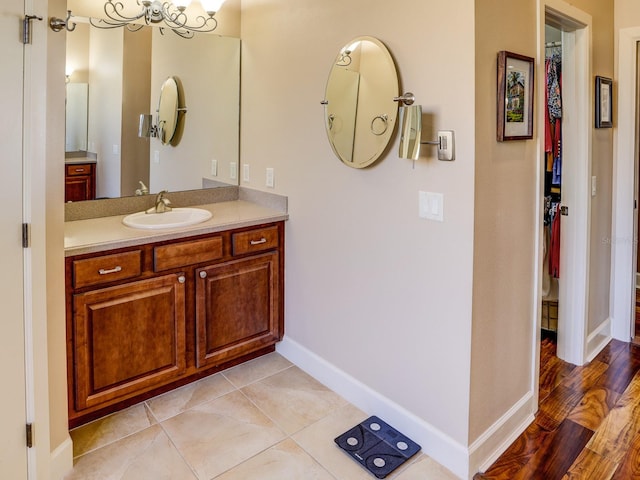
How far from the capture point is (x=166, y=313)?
2377 mm

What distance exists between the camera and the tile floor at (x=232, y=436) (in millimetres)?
1967

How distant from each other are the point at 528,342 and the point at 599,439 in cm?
53

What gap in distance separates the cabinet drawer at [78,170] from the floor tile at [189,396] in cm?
126

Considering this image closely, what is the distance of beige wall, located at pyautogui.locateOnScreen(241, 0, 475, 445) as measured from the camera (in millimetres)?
1879

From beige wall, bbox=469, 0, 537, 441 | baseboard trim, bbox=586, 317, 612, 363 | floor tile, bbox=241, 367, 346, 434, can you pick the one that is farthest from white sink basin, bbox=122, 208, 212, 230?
baseboard trim, bbox=586, 317, 612, 363

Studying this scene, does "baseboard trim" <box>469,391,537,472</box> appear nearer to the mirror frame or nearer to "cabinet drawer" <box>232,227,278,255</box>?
"cabinet drawer" <box>232,227,278,255</box>

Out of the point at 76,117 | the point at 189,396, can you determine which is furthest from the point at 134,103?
the point at 189,396

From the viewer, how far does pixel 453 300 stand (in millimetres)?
1938

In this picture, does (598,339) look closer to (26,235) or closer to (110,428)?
(110,428)

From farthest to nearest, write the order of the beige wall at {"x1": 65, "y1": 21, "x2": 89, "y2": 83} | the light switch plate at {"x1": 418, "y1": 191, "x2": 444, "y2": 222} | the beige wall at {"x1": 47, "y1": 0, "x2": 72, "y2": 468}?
the beige wall at {"x1": 65, "y1": 21, "x2": 89, "y2": 83}
the light switch plate at {"x1": 418, "y1": 191, "x2": 444, "y2": 222}
the beige wall at {"x1": 47, "y1": 0, "x2": 72, "y2": 468}

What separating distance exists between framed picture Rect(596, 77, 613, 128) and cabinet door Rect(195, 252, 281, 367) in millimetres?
2080

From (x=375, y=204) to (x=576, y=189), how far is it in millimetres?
1346

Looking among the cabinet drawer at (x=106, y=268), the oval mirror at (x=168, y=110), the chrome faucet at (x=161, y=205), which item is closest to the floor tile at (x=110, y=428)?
the cabinet drawer at (x=106, y=268)

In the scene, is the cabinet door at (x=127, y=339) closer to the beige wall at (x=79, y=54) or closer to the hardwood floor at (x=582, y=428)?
the beige wall at (x=79, y=54)
